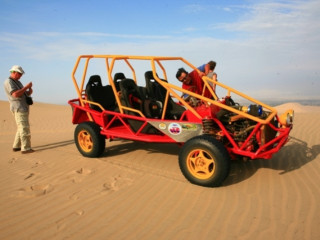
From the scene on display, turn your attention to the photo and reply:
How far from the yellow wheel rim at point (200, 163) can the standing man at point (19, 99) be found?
3.80 m

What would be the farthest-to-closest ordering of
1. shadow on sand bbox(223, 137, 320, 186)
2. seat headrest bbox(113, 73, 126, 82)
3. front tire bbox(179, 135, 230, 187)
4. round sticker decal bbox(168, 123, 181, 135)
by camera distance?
seat headrest bbox(113, 73, 126, 82) → shadow on sand bbox(223, 137, 320, 186) → round sticker decal bbox(168, 123, 181, 135) → front tire bbox(179, 135, 230, 187)

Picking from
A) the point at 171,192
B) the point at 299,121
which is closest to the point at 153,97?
the point at 171,192

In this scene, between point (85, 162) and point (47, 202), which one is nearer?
point (47, 202)

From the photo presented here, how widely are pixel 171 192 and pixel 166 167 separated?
1106mm

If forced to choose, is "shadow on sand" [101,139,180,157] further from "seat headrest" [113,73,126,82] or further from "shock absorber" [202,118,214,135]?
"shock absorber" [202,118,214,135]

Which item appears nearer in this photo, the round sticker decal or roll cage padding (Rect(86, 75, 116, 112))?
the round sticker decal

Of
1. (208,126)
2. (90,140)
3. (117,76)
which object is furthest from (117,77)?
(208,126)

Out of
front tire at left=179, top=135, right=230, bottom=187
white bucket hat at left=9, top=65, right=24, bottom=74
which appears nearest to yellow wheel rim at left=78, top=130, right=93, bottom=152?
white bucket hat at left=9, top=65, right=24, bottom=74

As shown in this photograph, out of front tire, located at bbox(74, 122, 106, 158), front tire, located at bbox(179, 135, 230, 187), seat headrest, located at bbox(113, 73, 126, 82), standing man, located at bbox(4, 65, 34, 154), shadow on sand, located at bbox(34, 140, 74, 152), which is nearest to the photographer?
front tire, located at bbox(179, 135, 230, 187)

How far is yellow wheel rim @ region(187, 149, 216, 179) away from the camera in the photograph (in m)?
4.02

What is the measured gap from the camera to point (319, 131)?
25.9ft

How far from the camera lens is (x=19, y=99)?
5.92m

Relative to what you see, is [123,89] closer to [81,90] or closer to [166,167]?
[81,90]

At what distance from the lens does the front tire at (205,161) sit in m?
3.84
